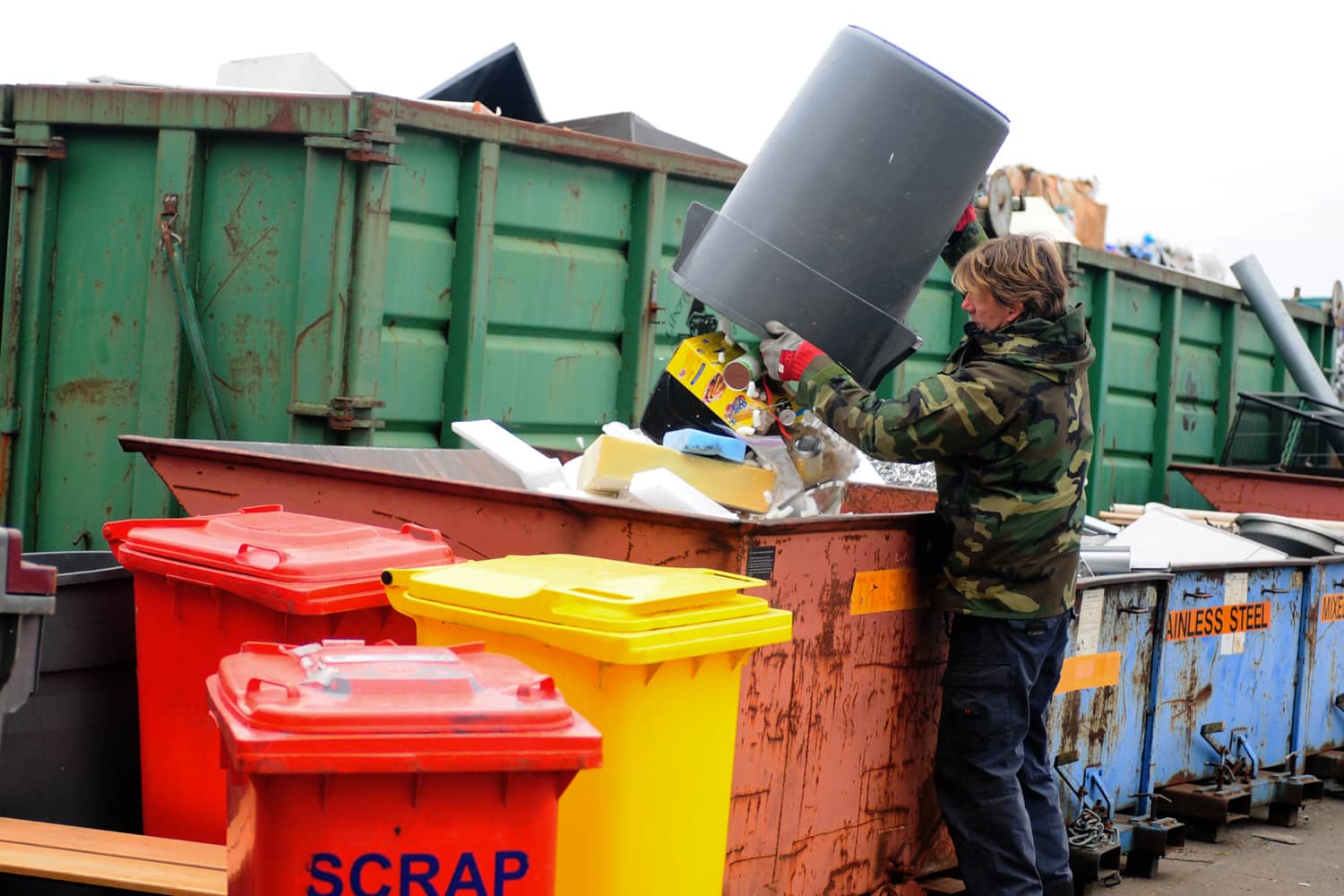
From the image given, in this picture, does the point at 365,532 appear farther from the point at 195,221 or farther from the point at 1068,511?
the point at 195,221

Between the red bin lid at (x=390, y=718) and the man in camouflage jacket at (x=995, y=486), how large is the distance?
1.39 m

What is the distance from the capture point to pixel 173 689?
122 inches

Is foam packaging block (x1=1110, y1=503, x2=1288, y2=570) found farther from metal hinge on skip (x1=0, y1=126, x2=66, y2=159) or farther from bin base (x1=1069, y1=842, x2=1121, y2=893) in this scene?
metal hinge on skip (x1=0, y1=126, x2=66, y2=159)

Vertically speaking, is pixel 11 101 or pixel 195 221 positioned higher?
pixel 11 101

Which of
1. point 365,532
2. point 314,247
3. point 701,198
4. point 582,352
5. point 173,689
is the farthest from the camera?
point 701,198

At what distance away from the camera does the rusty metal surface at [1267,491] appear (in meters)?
7.52

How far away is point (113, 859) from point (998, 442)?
2094 millimetres

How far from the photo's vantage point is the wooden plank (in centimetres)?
255

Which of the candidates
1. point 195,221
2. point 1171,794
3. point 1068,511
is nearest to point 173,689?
point 1068,511

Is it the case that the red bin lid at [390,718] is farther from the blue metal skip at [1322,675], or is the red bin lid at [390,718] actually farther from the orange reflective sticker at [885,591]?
the blue metal skip at [1322,675]

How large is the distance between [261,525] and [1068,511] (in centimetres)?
191

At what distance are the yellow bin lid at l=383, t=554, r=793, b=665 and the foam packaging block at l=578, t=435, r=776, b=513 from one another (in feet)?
2.43

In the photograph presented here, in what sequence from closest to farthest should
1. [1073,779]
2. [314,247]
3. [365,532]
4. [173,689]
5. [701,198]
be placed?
[173,689] → [365,532] → [1073,779] → [314,247] → [701,198]

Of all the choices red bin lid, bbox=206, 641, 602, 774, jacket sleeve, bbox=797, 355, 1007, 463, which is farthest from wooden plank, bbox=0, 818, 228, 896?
jacket sleeve, bbox=797, 355, 1007, 463
